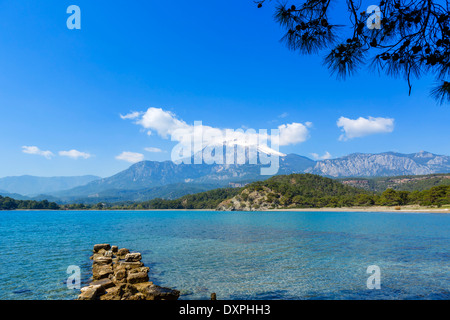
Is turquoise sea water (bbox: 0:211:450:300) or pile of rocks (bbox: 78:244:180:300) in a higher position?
pile of rocks (bbox: 78:244:180:300)

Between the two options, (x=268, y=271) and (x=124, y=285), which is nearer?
(x=124, y=285)

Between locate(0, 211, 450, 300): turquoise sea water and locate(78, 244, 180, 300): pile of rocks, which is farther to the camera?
locate(0, 211, 450, 300): turquoise sea water

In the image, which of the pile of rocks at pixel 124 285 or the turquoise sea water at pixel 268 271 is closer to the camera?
the pile of rocks at pixel 124 285

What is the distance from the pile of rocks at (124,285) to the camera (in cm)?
1323

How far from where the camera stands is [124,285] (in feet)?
47.1

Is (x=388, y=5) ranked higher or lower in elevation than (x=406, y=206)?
higher

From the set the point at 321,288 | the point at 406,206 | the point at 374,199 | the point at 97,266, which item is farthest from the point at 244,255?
the point at 374,199

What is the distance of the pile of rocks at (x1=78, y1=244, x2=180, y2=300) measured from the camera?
13.2m

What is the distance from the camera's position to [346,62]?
7.62 m

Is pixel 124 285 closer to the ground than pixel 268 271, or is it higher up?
higher up

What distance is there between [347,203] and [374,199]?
17.0 metres

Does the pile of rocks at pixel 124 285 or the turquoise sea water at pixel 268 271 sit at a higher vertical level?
the pile of rocks at pixel 124 285
